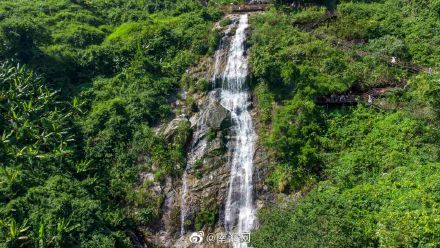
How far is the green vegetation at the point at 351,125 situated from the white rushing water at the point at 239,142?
4.17 feet

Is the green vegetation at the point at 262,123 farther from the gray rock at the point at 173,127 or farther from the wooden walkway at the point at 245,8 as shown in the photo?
the wooden walkway at the point at 245,8

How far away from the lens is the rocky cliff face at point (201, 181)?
1138 inches

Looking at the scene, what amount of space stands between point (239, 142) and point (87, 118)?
12.9 metres

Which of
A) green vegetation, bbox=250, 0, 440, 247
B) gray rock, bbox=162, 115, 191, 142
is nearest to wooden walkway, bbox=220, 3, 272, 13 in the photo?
green vegetation, bbox=250, 0, 440, 247

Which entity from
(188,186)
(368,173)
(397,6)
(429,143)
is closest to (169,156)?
(188,186)

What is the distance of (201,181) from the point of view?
100ft

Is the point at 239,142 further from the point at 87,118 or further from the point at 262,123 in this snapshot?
the point at 87,118

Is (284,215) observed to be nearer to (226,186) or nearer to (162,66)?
(226,186)

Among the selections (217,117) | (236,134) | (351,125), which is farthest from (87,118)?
(351,125)

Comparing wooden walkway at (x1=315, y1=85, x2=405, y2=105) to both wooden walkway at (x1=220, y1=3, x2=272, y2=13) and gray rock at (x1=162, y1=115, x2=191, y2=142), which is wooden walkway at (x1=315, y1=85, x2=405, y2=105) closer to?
gray rock at (x1=162, y1=115, x2=191, y2=142)

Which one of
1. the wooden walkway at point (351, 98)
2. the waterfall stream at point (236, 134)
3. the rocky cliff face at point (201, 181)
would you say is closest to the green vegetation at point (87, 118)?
the rocky cliff face at point (201, 181)

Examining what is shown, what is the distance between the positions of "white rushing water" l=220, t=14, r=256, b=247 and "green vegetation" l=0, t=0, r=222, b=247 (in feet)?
8.44

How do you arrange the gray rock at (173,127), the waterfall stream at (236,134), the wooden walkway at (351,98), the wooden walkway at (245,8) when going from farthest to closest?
the wooden walkway at (245,8)
the gray rock at (173,127)
the wooden walkway at (351,98)
the waterfall stream at (236,134)

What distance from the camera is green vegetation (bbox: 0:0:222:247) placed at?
26578 mm
